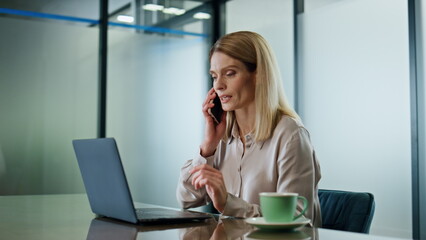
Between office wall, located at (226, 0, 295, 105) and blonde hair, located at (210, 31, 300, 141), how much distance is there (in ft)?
8.64

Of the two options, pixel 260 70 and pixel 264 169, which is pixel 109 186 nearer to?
pixel 264 169

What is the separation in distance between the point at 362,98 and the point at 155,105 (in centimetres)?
208

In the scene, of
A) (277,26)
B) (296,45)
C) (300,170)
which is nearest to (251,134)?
(300,170)

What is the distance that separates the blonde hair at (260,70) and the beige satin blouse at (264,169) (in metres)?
0.06

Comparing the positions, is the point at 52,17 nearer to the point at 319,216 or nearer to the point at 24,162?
the point at 24,162

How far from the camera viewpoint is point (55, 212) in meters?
1.78

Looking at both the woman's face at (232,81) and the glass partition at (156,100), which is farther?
the glass partition at (156,100)

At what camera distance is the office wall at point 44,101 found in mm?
4742

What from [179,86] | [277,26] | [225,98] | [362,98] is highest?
[277,26]

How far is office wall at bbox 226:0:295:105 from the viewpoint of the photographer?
4688mm

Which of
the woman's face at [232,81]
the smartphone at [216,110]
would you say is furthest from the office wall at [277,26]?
the woman's face at [232,81]

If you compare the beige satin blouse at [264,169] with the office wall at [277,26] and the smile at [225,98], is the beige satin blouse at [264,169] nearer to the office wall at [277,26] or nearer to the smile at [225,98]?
the smile at [225,98]

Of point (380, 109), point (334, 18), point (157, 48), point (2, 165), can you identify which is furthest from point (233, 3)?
point (2, 165)

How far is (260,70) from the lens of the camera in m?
2.00
